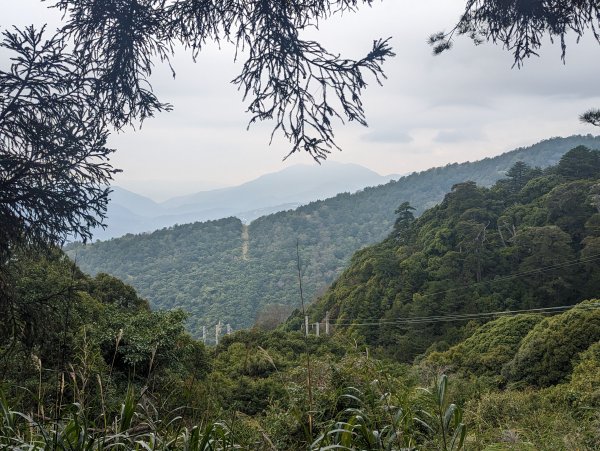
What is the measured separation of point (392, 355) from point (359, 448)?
22.3 meters

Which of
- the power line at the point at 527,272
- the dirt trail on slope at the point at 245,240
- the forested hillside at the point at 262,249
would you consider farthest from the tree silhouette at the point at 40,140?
the dirt trail on slope at the point at 245,240

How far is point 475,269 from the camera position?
1029 inches

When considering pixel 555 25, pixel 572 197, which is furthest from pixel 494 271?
pixel 555 25

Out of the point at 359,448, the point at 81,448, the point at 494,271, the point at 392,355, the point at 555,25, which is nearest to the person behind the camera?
the point at 81,448

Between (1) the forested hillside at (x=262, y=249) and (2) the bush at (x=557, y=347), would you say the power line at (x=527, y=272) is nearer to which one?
(2) the bush at (x=557, y=347)

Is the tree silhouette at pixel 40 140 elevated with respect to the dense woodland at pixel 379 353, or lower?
elevated

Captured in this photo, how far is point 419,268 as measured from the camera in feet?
89.8

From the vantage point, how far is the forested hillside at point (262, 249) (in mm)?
61781

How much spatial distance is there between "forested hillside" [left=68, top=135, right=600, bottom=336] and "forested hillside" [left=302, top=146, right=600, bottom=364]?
800 inches

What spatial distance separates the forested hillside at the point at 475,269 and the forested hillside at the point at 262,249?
2031cm

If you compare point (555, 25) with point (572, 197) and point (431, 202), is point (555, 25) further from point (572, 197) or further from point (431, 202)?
point (431, 202)

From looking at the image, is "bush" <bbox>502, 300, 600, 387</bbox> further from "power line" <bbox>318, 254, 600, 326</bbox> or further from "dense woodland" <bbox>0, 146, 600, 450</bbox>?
"power line" <bbox>318, 254, 600, 326</bbox>

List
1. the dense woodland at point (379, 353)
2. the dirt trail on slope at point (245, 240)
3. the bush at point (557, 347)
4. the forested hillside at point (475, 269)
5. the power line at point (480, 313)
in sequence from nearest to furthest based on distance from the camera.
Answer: the dense woodland at point (379, 353), the bush at point (557, 347), the power line at point (480, 313), the forested hillside at point (475, 269), the dirt trail on slope at point (245, 240)

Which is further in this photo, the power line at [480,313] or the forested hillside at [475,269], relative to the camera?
the forested hillside at [475,269]
